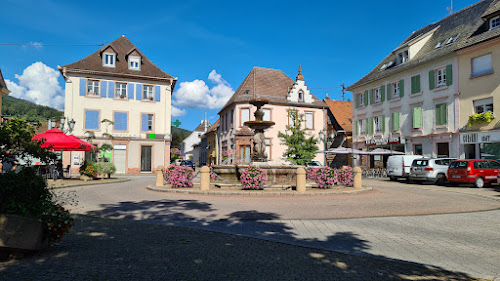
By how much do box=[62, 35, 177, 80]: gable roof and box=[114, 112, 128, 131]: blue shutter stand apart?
369 cm

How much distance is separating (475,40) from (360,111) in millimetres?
Result: 13256

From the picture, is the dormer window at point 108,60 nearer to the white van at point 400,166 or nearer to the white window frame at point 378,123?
the white window frame at point 378,123

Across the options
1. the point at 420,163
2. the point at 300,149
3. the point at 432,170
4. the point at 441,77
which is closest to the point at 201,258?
the point at 432,170

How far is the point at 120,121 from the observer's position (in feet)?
110

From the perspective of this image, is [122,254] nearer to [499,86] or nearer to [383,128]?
[499,86]

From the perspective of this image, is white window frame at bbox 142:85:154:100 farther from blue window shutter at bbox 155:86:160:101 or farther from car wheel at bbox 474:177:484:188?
car wheel at bbox 474:177:484:188

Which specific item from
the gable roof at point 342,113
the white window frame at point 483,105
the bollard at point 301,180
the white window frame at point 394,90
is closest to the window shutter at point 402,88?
the white window frame at point 394,90

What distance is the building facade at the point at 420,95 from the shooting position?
26.5 metres

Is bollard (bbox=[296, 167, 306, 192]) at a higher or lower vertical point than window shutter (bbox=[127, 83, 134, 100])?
lower

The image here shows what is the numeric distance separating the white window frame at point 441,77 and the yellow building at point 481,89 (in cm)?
155

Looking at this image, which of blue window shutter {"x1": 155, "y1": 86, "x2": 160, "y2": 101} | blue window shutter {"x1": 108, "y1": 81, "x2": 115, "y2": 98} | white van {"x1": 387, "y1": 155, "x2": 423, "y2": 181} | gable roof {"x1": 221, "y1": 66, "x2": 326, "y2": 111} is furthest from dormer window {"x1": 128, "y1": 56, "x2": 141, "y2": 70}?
white van {"x1": 387, "y1": 155, "x2": 423, "y2": 181}

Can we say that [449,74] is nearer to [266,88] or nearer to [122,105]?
[266,88]

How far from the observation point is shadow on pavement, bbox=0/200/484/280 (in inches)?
161

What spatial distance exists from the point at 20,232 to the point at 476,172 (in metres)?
20.0
